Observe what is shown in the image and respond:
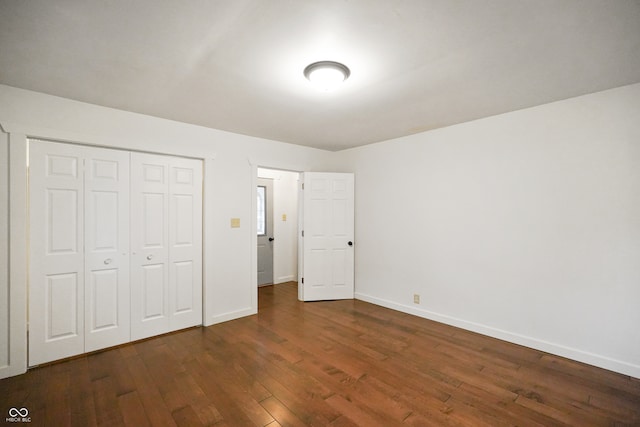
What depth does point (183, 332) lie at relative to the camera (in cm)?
348

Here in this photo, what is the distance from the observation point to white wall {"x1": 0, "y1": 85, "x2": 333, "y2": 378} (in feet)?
8.51

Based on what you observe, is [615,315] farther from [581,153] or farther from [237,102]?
[237,102]

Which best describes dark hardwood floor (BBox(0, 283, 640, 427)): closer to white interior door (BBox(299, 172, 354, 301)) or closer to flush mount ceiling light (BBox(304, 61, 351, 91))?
white interior door (BBox(299, 172, 354, 301))

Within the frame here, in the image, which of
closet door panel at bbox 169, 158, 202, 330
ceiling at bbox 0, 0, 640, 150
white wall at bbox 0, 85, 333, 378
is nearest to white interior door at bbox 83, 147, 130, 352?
white wall at bbox 0, 85, 333, 378

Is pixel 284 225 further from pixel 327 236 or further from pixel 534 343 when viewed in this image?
pixel 534 343

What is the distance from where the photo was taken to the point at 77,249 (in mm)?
2852

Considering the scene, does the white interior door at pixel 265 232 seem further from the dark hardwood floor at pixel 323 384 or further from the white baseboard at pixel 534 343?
the white baseboard at pixel 534 343

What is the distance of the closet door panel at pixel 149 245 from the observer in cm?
320

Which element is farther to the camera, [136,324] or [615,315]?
[136,324]

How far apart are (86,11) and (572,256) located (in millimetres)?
4280

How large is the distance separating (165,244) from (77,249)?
81cm

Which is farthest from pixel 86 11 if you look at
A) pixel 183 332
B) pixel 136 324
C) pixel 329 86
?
pixel 183 332

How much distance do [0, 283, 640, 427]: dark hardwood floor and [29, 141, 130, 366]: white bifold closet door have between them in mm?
272

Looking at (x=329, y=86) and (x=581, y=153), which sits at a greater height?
(x=329, y=86)
